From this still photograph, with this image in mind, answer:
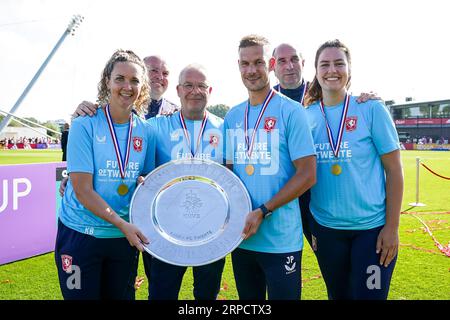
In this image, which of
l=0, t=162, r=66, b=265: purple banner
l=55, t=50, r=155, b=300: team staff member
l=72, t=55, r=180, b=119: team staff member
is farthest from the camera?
l=0, t=162, r=66, b=265: purple banner

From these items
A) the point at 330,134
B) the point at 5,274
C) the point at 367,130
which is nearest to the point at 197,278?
the point at 330,134

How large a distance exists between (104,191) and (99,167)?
16cm

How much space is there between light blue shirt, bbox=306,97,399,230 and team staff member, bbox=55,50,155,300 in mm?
1259

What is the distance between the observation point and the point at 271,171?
239 cm

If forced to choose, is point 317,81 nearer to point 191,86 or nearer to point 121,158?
point 191,86

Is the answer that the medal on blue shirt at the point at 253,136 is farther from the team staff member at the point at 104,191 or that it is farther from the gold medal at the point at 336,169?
the team staff member at the point at 104,191

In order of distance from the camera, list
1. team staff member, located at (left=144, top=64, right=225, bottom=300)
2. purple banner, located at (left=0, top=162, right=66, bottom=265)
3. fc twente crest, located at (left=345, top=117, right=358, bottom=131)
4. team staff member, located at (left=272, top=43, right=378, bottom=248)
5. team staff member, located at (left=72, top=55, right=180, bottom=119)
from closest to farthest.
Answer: fc twente crest, located at (left=345, top=117, right=358, bottom=131) → team staff member, located at (left=144, top=64, right=225, bottom=300) → team staff member, located at (left=272, top=43, right=378, bottom=248) → team staff member, located at (left=72, top=55, right=180, bottom=119) → purple banner, located at (left=0, top=162, right=66, bottom=265)

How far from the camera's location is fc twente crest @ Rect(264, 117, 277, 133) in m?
2.40

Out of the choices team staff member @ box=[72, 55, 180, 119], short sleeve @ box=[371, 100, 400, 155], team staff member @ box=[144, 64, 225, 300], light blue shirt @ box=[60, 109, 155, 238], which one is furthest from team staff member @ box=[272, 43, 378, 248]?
light blue shirt @ box=[60, 109, 155, 238]

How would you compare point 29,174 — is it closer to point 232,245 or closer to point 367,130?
point 232,245

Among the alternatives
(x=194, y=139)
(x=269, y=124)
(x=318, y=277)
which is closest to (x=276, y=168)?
(x=269, y=124)

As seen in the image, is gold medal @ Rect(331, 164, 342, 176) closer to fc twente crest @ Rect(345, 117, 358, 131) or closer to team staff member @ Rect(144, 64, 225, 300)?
fc twente crest @ Rect(345, 117, 358, 131)

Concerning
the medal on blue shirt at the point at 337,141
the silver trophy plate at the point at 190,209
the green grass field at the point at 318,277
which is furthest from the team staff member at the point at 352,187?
the green grass field at the point at 318,277

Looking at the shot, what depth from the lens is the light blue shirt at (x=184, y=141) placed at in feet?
8.88
